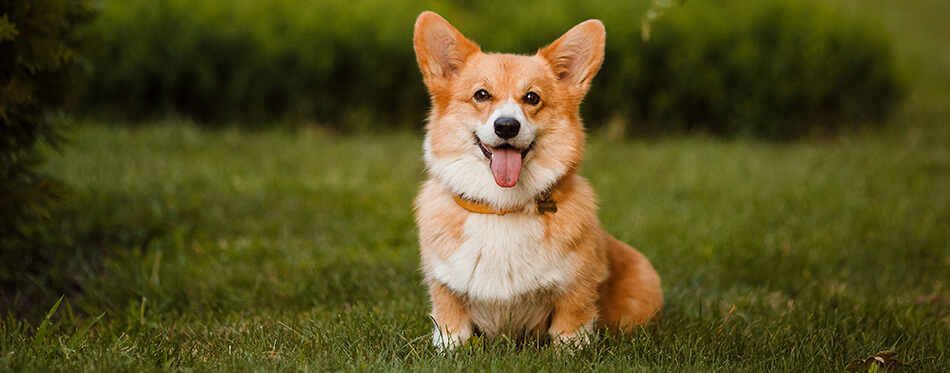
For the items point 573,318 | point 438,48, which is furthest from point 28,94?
point 573,318

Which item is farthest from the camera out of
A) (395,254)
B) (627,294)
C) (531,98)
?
(395,254)

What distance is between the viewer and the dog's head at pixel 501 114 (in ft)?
9.52

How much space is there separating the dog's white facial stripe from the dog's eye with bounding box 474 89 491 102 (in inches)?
5.3

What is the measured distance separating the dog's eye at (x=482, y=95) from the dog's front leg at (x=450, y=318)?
2.37ft

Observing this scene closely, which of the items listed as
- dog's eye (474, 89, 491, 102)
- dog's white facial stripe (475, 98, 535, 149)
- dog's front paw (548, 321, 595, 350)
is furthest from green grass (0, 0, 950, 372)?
dog's eye (474, 89, 491, 102)

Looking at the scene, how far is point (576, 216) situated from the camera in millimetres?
3000

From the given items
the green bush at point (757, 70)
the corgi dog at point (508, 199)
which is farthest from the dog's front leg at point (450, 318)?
the green bush at point (757, 70)

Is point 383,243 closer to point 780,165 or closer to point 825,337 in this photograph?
point 825,337

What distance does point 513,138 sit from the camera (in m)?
2.84

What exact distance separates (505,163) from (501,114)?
A: 0.60 ft

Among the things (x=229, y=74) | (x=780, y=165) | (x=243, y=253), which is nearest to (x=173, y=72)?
(x=229, y=74)

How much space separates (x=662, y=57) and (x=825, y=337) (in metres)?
5.69

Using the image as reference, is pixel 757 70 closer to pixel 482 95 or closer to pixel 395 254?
pixel 395 254

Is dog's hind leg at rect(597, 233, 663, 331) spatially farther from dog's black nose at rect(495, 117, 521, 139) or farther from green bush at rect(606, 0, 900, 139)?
green bush at rect(606, 0, 900, 139)
